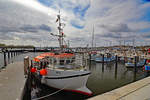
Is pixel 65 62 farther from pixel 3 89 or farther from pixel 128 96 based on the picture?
pixel 128 96

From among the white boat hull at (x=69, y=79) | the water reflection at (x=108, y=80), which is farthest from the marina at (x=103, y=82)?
the white boat hull at (x=69, y=79)

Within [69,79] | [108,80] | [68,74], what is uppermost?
[68,74]

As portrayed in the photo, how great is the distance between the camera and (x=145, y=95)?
430 cm

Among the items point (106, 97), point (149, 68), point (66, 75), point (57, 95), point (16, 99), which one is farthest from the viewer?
point (149, 68)

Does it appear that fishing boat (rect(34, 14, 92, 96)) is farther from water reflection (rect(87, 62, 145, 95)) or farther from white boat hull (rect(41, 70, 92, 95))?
water reflection (rect(87, 62, 145, 95))

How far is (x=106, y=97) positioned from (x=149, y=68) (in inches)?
599

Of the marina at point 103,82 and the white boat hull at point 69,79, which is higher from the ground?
the white boat hull at point 69,79

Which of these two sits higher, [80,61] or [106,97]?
[80,61]

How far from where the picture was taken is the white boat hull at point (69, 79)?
21.2 feet

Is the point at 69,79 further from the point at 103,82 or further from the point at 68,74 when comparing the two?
the point at 103,82

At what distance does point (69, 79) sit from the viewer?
649 centimetres

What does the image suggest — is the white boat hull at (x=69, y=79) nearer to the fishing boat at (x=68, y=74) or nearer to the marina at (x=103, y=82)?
the fishing boat at (x=68, y=74)

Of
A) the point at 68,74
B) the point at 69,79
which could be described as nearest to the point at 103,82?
the point at 69,79

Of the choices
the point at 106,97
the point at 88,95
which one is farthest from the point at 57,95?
the point at 106,97
